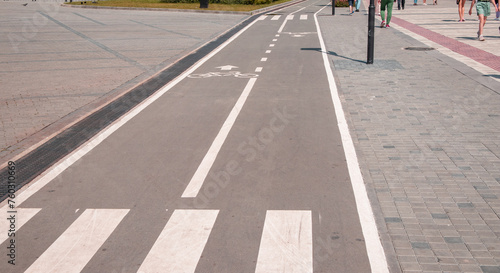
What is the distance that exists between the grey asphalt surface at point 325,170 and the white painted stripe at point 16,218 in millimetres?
166

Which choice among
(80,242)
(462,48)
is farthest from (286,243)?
(462,48)

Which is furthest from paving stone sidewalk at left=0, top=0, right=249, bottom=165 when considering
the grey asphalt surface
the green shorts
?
the green shorts

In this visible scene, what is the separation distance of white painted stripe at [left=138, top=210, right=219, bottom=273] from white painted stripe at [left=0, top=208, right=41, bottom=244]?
1.46 metres

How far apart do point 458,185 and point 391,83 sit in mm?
6460

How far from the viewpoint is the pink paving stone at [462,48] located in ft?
51.3

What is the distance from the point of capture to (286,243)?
543cm

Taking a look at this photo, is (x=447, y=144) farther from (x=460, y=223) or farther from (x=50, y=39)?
(x=50, y=39)

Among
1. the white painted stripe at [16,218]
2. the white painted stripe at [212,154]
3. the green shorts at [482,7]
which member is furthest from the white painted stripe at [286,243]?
the green shorts at [482,7]

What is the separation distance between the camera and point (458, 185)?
675cm

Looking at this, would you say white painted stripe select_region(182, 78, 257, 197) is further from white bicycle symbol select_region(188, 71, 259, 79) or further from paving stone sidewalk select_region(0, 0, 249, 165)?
paving stone sidewalk select_region(0, 0, 249, 165)

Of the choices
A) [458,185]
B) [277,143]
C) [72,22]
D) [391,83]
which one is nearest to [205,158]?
[277,143]

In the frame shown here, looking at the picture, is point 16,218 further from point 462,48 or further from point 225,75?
point 462,48

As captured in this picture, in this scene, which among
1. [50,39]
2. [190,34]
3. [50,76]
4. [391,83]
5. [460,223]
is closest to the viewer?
[460,223]

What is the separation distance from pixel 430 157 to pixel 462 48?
38.8ft
